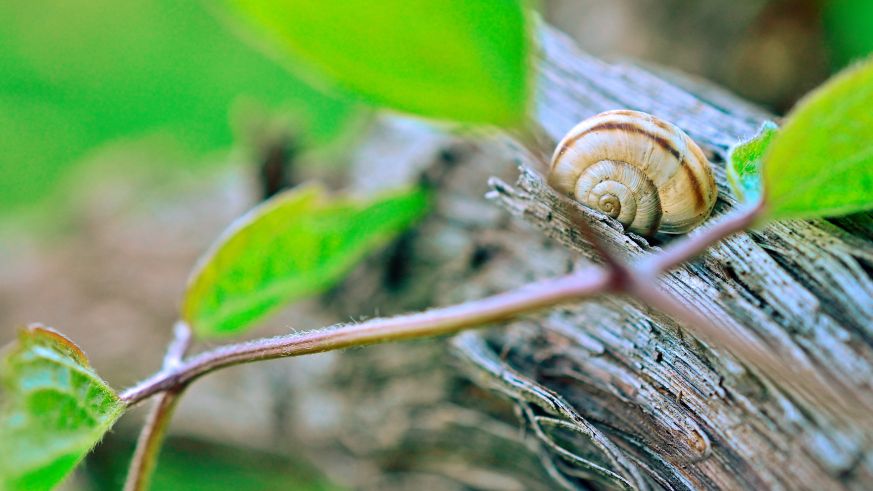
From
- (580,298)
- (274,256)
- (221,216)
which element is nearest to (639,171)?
(580,298)

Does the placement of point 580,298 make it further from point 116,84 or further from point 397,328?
point 116,84

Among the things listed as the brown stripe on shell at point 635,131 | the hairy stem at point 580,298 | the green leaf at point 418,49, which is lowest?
the hairy stem at point 580,298

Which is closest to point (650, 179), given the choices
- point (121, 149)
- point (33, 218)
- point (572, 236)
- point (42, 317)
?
point (572, 236)

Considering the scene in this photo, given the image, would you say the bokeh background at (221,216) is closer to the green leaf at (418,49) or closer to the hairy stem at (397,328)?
the hairy stem at (397,328)

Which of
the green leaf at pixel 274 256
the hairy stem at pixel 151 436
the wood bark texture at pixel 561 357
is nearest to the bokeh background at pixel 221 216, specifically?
the wood bark texture at pixel 561 357

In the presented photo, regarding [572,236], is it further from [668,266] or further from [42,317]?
[42,317]

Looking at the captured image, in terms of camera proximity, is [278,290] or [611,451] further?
[278,290]

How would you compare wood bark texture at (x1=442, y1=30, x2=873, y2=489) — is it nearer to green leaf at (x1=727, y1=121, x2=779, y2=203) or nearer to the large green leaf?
green leaf at (x1=727, y1=121, x2=779, y2=203)
